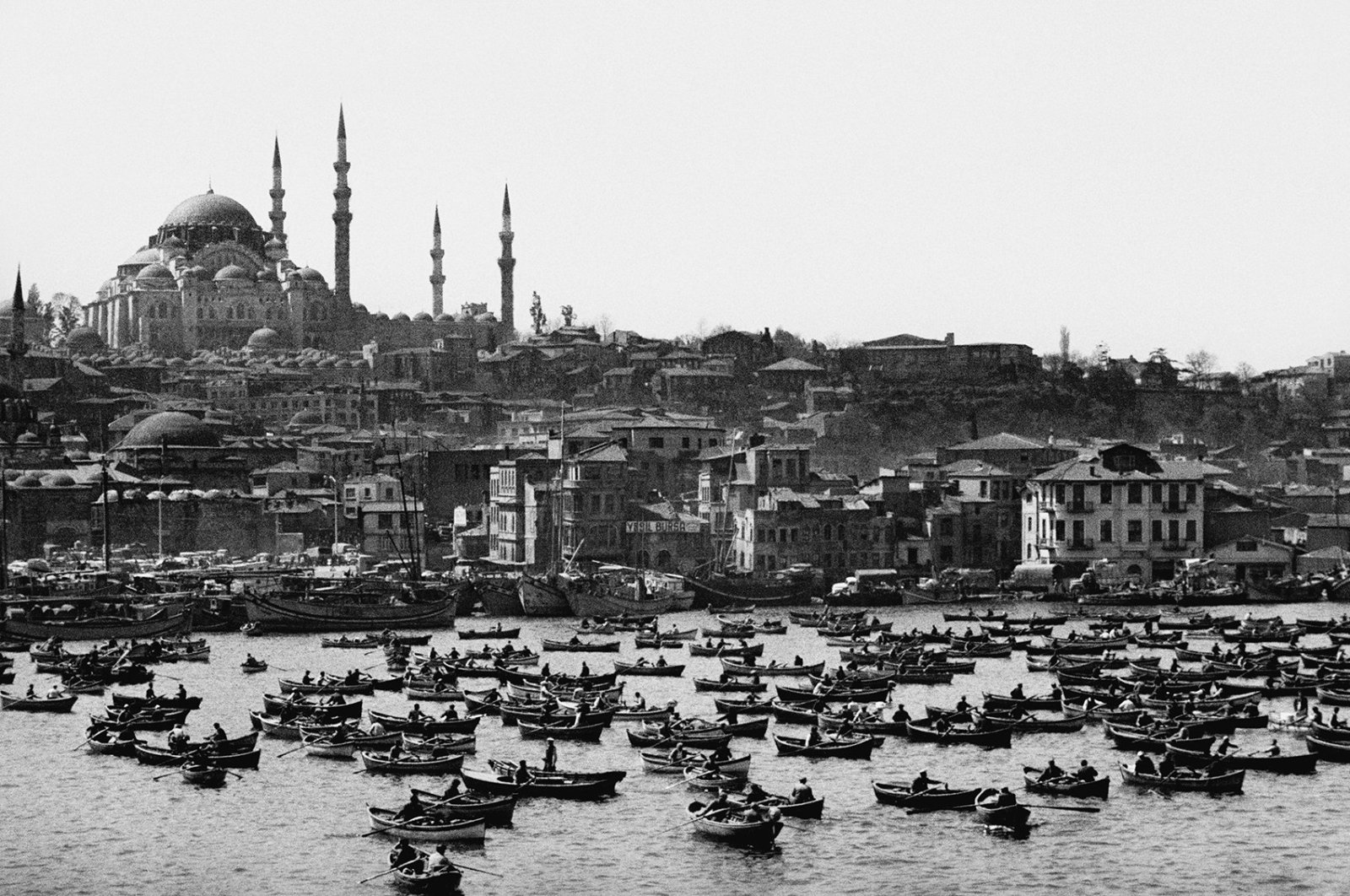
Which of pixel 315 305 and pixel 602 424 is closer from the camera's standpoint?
pixel 602 424

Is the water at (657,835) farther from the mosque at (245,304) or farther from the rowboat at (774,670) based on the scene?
the mosque at (245,304)

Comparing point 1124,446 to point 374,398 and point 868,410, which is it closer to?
point 868,410

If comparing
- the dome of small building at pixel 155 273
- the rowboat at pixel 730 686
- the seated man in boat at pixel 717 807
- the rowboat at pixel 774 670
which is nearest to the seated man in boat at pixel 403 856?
the seated man in boat at pixel 717 807

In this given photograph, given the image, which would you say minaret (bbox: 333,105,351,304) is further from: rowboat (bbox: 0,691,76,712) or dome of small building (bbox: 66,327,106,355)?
rowboat (bbox: 0,691,76,712)

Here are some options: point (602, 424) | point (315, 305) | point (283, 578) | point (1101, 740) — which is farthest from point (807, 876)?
point (315, 305)

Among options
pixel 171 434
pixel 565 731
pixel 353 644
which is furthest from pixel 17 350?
pixel 565 731

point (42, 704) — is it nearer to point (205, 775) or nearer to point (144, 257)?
point (205, 775)

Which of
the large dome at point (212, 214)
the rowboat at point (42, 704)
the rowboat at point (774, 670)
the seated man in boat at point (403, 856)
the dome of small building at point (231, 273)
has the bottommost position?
the seated man in boat at point (403, 856)
